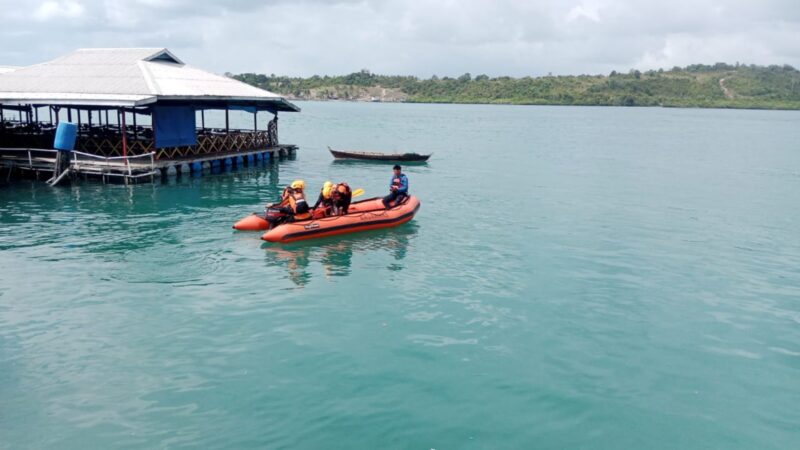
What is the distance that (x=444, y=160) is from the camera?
4266 cm

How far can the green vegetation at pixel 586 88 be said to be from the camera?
154 metres

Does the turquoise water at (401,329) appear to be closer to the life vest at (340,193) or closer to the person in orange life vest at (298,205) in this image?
the person in orange life vest at (298,205)

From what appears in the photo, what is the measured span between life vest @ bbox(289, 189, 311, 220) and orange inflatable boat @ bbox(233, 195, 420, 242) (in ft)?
0.74

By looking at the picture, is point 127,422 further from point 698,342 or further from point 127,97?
point 127,97

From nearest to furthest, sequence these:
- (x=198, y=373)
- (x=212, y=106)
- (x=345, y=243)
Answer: (x=198, y=373), (x=345, y=243), (x=212, y=106)

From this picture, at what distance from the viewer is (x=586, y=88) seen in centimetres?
16125

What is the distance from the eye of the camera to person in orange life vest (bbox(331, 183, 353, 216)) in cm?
1936

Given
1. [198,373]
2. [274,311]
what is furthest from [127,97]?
[198,373]

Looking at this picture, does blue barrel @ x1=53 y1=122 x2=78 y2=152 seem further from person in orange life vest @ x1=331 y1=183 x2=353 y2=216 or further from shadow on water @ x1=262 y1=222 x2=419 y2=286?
person in orange life vest @ x1=331 y1=183 x2=353 y2=216

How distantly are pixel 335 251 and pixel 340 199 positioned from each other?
7.07 ft

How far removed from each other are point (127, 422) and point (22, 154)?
24.6 m

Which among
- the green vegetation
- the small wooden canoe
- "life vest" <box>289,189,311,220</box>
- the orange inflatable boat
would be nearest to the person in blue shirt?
the orange inflatable boat

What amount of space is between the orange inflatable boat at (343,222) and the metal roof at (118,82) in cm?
955

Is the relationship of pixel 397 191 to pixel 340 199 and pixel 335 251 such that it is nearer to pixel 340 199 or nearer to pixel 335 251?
pixel 340 199
